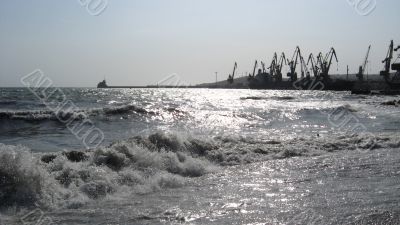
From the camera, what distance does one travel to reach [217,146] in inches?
540

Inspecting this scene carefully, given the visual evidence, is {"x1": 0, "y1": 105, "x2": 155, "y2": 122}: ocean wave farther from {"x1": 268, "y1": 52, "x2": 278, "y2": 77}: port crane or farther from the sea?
{"x1": 268, "y1": 52, "x2": 278, "y2": 77}: port crane

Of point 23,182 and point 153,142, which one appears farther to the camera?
point 153,142

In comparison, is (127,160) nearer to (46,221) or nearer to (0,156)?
(0,156)

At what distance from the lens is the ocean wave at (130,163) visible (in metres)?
7.54

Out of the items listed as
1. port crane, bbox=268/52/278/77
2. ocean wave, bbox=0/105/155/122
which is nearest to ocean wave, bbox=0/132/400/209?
ocean wave, bbox=0/105/155/122

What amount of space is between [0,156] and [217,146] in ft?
22.9

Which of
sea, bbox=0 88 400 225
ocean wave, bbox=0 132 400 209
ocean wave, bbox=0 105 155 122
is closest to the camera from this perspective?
sea, bbox=0 88 400 225

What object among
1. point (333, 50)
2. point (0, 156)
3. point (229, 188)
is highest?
point (333, 50)

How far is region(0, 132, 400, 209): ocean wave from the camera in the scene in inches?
297

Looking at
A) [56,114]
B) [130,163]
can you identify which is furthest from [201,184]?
[56,114]

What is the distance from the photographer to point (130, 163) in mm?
10336

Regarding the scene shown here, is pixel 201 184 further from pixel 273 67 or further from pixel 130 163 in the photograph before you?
pixel 273 67

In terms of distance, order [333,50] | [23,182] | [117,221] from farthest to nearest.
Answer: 1. [333,50]
2. [23,182]
3. [117,221]

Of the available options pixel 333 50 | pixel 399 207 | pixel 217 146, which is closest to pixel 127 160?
pixel 217 146
